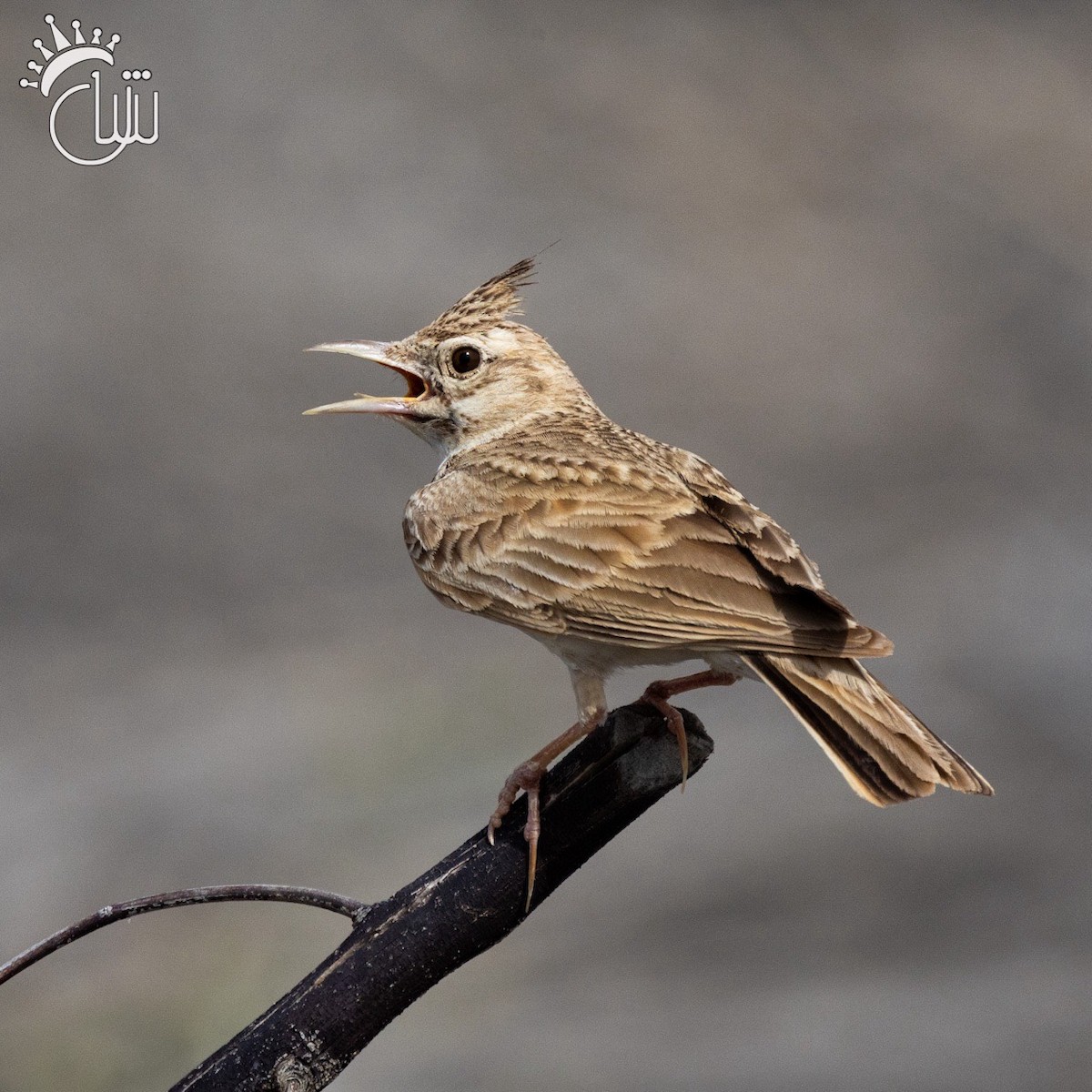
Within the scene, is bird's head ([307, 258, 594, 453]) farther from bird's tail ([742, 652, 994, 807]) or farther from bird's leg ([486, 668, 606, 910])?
bird's tail ([742, 652, 994, 807])

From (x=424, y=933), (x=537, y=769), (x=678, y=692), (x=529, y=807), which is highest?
(x=678, y=692)

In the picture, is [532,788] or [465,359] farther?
[465,359]

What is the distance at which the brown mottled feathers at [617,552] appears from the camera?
9.18 ft

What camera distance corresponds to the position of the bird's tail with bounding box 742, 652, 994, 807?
8.58ft

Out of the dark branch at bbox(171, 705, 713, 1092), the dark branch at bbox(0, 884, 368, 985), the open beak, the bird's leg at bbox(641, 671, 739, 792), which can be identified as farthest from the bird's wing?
the dark branch at bbox(0, 884, 368, 985)

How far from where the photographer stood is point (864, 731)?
2.69m

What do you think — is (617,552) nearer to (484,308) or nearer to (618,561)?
(618,561)

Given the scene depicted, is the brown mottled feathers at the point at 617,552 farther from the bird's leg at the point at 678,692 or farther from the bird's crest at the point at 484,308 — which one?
the bird's crest at the point at 484,308

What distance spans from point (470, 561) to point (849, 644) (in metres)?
0.89

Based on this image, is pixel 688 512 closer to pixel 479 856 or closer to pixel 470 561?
pixel 470 561

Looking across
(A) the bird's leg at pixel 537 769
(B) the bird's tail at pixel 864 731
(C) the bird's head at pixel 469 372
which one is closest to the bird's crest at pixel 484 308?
(C) the bird's head at pixel 469 372

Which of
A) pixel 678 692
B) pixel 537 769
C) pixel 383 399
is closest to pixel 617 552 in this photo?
pixel 678 692

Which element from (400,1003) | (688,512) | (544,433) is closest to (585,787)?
(400,1003)

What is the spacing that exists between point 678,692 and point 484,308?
4.51 ft
